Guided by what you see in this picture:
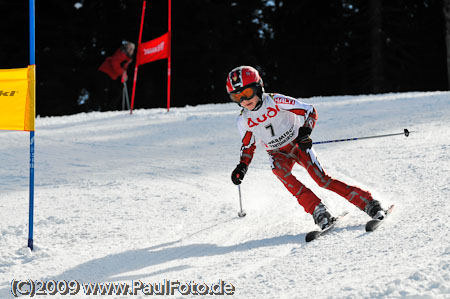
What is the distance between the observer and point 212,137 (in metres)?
8.77

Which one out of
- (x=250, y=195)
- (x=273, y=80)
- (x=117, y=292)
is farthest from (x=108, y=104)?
(x=117, y=292)

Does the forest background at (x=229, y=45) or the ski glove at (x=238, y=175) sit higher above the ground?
the forest background at (x=229, y=45)

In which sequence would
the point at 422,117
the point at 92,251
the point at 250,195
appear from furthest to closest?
the point at 422,117 < the point at 250,195 < the point at 92,251

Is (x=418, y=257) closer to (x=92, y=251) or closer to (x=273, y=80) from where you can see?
(x=92, y=251)

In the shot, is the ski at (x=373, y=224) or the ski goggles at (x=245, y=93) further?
the ski goggles at (x=245, y=93)

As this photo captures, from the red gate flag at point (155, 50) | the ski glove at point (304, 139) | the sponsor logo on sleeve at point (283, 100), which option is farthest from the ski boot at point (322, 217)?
the red gate flag at point (155, 50)

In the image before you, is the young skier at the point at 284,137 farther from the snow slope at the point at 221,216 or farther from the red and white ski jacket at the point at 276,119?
the snow slope at the point at 221,216

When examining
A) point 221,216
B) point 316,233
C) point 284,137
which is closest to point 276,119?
point 284,137

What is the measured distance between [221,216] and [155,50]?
26.4ft

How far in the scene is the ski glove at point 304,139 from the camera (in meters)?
4.12

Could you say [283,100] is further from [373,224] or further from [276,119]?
[373,224]

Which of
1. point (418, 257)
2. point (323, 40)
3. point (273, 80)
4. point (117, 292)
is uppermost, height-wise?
point (323, 40)

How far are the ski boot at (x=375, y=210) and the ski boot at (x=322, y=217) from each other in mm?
306

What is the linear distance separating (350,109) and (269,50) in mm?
13731
